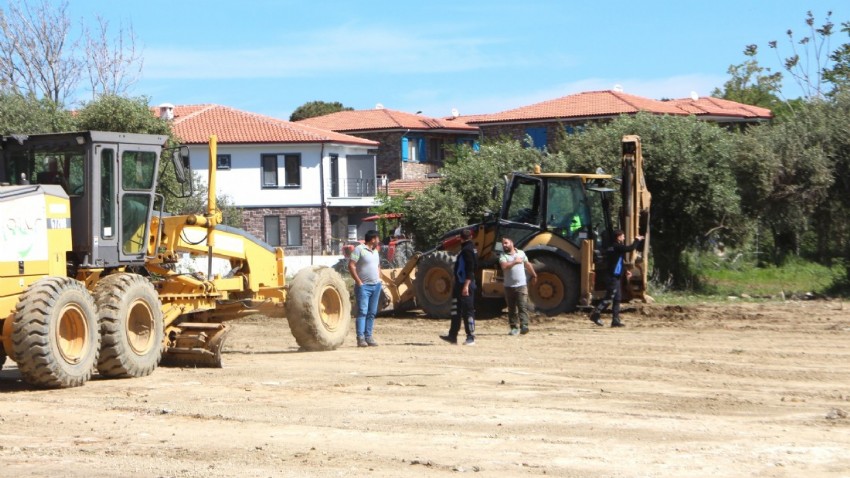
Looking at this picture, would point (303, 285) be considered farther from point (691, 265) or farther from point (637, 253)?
point (691, 265)

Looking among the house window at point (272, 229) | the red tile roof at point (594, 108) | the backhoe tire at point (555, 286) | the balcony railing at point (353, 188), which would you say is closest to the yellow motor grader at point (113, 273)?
the backhoe tire at point (555, 286)

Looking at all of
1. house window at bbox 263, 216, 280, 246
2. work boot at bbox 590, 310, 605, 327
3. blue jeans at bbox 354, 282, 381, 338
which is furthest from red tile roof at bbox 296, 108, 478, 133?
blue jeans at bbox 354, 282, 381, 338

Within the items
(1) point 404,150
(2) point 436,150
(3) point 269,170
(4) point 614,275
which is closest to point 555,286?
(4) point 614,275

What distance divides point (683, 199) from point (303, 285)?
14.1 m

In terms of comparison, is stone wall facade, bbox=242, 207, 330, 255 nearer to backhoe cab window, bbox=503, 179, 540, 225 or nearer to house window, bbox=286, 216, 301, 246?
house window, bbox=286, 216, 301, 246

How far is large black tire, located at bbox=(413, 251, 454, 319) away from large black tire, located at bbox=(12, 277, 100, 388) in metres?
10.0

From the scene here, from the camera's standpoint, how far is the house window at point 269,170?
59469mm

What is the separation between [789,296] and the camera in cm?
2841

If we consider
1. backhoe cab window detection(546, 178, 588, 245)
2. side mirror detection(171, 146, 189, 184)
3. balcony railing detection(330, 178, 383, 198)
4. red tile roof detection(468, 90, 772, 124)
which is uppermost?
red tile roof detection(468, 90, 772, 124)

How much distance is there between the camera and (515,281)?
19266 mm

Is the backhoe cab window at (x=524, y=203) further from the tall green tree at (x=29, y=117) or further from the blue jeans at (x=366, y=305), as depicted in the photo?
the tall green tree at (x=29, y=117)

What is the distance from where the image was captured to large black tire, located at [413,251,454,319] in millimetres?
23266

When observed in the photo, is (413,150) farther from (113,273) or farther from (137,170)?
(113,273)

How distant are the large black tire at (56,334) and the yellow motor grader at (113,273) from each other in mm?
12
